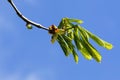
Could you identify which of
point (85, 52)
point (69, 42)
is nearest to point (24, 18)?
point (69, 42)

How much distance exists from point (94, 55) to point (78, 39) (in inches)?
13.7

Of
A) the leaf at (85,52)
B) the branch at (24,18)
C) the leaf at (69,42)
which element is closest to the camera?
the branch at (24,18)

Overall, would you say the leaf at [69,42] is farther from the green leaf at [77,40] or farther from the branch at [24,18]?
the branch at [24,18]

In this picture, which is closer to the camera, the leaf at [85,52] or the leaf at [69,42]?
the leaf at [85,52]

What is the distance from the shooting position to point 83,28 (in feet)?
130

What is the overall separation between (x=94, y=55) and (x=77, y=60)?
0.81 ft

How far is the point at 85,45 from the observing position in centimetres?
3956

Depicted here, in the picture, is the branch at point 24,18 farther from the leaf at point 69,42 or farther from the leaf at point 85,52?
the leaf at point 85,52

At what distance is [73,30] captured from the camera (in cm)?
3975

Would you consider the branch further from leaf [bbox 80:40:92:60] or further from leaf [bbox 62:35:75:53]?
leaf [bbox 80:40:92:60]

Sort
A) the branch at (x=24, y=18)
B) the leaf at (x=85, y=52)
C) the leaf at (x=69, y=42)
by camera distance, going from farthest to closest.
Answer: the leaf at (x=69, y=42)
the leaf at (x=85, y=52)
the branch at (x=24, y=18)

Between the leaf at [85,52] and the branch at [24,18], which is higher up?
the branch at [24,18]

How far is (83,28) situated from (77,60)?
0.39 metres

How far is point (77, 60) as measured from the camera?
39.6m
